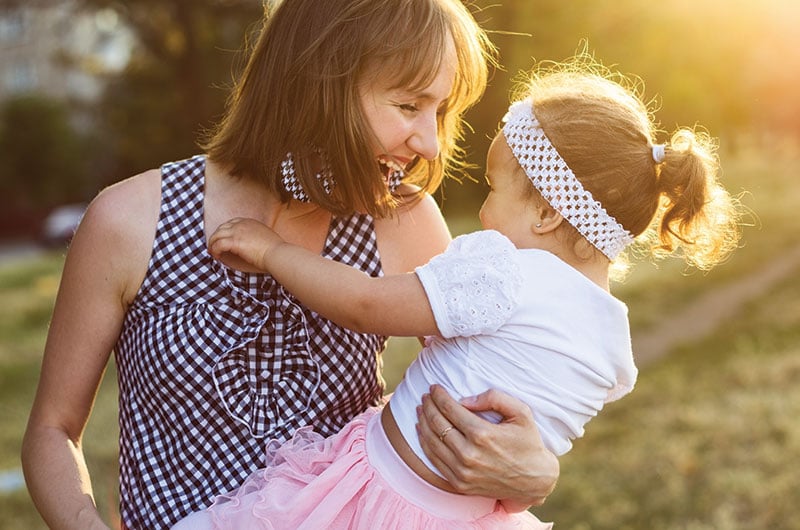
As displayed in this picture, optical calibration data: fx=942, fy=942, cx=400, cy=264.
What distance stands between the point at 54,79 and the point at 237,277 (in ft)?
135

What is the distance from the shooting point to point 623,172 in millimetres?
2076

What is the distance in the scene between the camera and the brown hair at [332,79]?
2080 mm

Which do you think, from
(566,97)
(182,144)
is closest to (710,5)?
(182,144)

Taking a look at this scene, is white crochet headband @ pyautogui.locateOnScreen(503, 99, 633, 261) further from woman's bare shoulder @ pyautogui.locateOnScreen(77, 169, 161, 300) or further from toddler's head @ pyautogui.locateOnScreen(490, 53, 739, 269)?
woman's bare shoulder @ pyautogui.locateOnScreen(77, 169, 161, 300)

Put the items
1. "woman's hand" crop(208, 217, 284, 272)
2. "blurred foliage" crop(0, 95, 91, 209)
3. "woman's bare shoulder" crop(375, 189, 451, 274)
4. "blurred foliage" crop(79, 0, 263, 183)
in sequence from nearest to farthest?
1. "woman's hand" crop(208, 217, 284, 272)
2. "woman's bare shoulder" crop(375, 189, 451, 274)
3. "blurred foliage" crop(79, 0, 263, 183)
4. "blurred foliage" crop(0, 95, 91, 209)

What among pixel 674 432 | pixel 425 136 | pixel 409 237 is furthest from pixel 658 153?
pixel 674 432

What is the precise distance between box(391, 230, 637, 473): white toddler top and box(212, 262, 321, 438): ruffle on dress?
0.28 meters

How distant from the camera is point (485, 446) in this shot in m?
1.89

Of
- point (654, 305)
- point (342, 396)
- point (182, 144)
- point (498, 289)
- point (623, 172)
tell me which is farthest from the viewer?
point (182, 144)

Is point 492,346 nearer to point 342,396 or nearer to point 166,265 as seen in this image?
point 342,396

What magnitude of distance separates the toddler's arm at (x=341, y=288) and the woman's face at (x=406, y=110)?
0.32 meters

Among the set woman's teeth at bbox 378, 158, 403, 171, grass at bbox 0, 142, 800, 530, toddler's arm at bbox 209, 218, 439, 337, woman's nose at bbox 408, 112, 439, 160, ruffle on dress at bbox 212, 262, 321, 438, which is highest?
woman's nose at bbox 408, 112, 439, 160

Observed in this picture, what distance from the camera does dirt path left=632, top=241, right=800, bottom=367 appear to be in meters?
9.09

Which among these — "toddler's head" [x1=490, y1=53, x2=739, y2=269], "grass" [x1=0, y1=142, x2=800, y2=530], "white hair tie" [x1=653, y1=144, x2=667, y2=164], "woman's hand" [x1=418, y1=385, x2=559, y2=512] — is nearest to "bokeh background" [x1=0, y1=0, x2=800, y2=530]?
"grass" [x1=0, y1=142, x2=800, y2=530]
